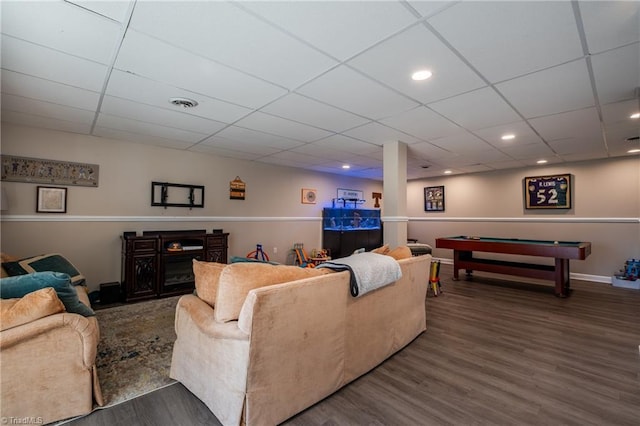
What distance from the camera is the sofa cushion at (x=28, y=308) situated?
61.6 inches

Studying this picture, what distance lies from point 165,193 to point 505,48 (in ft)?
15.4

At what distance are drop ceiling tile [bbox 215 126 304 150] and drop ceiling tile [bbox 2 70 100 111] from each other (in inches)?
54.9

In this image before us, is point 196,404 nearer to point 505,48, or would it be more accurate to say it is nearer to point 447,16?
point 447,16

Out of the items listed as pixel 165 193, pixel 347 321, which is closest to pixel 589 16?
pixel 347 321

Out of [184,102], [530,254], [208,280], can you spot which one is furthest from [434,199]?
[208,280]

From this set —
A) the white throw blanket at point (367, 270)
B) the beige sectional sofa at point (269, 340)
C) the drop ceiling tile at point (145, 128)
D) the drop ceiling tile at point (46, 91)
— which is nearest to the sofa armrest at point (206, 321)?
the beige sectional sofa at point (269, 340)

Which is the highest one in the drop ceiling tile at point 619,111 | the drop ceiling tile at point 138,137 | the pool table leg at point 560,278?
the drop ceiling tile at point 138,137

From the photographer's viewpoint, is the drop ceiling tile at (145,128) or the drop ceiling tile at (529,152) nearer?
the drop ceiling tile at (145,128)

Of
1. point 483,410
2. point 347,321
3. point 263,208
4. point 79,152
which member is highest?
point 79,152

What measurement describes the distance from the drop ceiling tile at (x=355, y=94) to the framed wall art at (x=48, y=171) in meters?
3.43

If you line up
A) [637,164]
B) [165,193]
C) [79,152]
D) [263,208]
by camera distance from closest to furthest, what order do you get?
[79,152], [165,193], [637,164], [263,208]

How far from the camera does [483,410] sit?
181 centimetres

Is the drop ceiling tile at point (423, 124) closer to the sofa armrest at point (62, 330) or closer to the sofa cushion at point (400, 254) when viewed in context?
the sofa cushion at point (400, 254)

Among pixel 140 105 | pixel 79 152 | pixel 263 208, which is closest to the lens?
pixel 140 105
